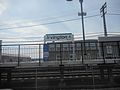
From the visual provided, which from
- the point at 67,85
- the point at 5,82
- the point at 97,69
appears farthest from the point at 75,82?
the point at 5,82

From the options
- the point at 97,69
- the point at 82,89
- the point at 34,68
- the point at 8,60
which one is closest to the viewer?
the point at 82,89

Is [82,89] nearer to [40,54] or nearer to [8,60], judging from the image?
[40,54]

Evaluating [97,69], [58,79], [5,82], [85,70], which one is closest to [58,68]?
[58,79]

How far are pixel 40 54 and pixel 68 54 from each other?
242 cm

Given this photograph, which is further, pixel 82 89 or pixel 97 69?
pixel 97 69

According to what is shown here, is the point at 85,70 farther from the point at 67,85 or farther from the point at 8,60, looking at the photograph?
the point at 8,60

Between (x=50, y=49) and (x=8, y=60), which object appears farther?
(x=8, y=60)

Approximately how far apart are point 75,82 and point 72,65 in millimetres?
1780

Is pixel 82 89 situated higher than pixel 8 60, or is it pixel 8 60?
pixel 8 60

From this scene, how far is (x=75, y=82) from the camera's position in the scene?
1731 centimetres

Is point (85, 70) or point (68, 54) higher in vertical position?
point (68, 54)

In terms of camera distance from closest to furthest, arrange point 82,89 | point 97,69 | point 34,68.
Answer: point 82,89
point 34,68
point 97,69

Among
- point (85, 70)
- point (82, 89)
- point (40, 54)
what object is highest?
point (40, 54)

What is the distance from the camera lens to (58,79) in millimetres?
17297
